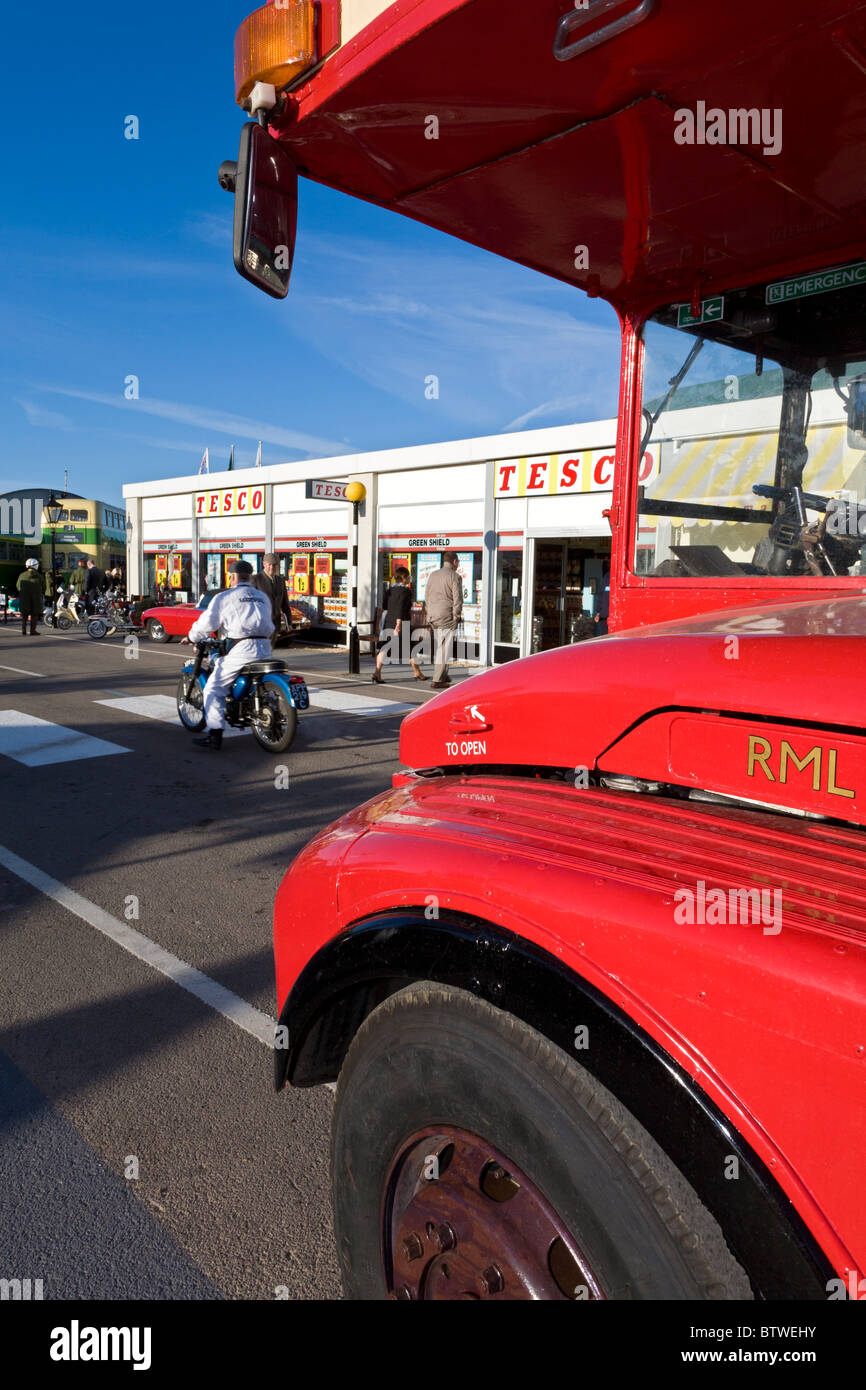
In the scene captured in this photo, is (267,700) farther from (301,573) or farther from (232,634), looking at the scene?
(301,573)

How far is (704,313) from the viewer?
253cm

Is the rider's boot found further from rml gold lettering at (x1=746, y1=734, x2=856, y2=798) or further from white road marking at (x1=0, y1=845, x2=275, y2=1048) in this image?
rml gold lettering at (x1=746, y1=734, x2=856, y2=798)

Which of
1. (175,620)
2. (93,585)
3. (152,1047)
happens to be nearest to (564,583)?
(175,620)

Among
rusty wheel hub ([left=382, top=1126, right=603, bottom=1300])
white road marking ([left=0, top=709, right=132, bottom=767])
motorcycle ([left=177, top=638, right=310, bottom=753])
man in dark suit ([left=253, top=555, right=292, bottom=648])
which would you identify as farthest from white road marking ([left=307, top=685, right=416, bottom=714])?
rusty wheel hub ([left=382, top=1126, right=603, bottom=1300])

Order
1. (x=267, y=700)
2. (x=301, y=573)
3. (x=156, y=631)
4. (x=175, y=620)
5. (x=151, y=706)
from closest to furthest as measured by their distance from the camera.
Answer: (x=267, y=700), (x=151, y=706), (x=175, y=620), (x=156, y=631), (x=301, y=573)

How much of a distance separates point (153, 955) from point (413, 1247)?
2.62 meters

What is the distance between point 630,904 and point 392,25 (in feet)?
6.14

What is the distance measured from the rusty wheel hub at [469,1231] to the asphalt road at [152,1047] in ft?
2.27

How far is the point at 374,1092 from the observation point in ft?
5.22

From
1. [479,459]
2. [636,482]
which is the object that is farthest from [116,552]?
[636,482]

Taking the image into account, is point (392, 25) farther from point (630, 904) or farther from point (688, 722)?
point (630, 904)

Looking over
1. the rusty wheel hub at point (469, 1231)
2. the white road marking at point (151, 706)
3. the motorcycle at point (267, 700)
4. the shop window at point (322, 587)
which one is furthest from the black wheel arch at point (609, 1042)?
the shop window at point (322, 587)

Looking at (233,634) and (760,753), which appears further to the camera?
(233,634)

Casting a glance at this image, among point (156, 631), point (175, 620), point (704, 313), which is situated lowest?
point (156, 631)
